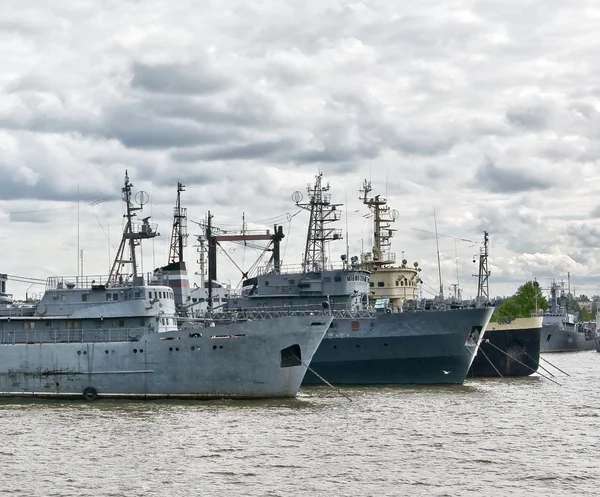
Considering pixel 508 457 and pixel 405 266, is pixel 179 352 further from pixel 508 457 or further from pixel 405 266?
pixel 405 266

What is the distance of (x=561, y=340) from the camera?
11444 cm

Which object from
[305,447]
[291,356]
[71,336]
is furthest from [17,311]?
[305,447]

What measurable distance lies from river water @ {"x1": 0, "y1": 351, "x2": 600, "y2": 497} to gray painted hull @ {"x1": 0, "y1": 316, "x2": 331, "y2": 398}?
1052 mm

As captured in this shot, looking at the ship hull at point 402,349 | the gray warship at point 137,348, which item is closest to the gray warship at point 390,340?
the ship hull at point 402,349

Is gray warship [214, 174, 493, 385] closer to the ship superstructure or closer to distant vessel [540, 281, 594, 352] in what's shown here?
the ship superstructure

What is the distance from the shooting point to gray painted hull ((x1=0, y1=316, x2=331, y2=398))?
41000 millimetres

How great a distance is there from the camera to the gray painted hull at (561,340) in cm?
10925

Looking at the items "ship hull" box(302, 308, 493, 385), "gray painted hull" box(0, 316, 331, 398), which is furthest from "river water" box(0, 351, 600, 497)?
"ship hull" box(302, 308, 493, 385)

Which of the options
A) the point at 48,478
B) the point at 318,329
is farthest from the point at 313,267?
the point at 48,478

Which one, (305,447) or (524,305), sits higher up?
(524,305)

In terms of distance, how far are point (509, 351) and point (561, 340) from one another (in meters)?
57.5

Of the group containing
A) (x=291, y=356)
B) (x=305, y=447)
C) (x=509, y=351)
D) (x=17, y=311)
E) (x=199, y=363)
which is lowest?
(x=305, y=447)

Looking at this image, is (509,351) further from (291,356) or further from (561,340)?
(561,340)

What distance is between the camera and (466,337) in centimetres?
5050
